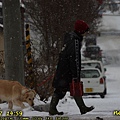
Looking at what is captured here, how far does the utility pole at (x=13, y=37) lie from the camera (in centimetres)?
1055

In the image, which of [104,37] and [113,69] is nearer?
[113,69]

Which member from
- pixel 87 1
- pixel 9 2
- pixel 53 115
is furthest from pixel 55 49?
pixel 53 115

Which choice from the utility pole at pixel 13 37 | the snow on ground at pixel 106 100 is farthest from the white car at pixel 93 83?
the utility pole at pixel 13 37

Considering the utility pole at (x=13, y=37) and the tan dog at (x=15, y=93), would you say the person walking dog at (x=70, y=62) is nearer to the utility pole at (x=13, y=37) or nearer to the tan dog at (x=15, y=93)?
the tan dog at (x=15, y=93)

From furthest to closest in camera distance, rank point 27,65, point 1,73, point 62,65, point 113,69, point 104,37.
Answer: point 104,37 < point 113,69 < point 1,73 < point 27,65 < point 62,65

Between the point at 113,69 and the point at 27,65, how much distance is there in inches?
1174

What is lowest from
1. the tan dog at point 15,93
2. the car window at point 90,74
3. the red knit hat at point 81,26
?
the car window at point 90,74

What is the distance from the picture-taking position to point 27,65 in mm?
13250

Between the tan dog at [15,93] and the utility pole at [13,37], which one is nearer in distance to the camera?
the tan dog at [15,93]

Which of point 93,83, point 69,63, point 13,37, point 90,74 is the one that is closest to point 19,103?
point 13,37

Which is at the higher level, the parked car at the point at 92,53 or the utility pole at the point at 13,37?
the utility pole at the point at 13,37

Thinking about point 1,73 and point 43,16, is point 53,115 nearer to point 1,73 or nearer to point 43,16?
point 1,73

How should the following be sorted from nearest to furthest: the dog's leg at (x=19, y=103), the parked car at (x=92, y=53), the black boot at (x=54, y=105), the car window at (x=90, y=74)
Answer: the black boot at (x=54, y=105), the dog's leg at (x=19, y=103), the car window at (x=90, y=74), the parked car at (x=92, y=53)

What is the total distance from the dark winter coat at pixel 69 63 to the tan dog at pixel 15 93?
1389 millimetres
